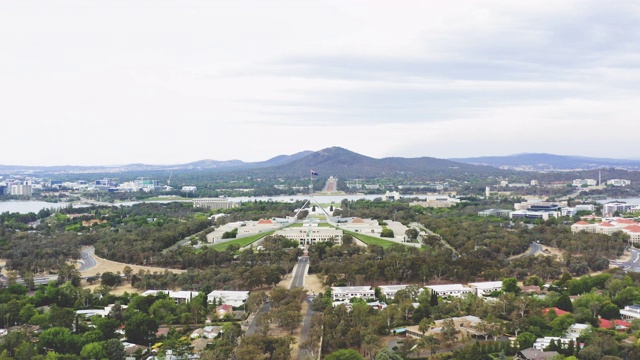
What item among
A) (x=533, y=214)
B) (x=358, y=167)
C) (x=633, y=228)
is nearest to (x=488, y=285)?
(x=633, y=228)

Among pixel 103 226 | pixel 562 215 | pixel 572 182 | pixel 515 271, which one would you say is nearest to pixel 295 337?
pixel 515 271

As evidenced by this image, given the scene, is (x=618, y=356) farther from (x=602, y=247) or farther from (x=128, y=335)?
(x=602, y=247)

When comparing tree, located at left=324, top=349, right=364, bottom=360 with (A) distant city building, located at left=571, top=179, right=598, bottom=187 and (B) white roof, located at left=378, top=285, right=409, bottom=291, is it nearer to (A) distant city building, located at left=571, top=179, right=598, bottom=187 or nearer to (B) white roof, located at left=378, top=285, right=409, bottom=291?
(B) white roof, located at left=378, top=285, right=409, bottom=291

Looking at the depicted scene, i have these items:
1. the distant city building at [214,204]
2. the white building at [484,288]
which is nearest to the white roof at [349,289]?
the white building at [484,288]

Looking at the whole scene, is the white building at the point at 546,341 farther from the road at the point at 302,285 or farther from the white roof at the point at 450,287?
the road at the point at 302,285

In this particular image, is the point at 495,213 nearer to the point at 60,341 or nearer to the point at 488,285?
the point at 488,285
